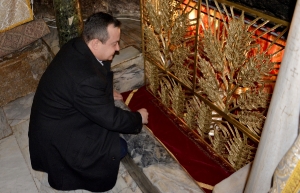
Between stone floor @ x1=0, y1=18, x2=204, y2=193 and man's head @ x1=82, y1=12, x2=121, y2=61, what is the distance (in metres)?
0.94

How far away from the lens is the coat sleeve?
6.97 ft

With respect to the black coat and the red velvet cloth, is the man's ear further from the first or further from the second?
the red velvet cloth

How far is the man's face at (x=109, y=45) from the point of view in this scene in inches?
86.2

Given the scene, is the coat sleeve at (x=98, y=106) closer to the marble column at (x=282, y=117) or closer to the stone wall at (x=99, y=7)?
the marble column at (x=282, y=117)

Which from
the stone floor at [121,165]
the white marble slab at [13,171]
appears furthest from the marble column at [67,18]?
the white marble slab at [13,171]

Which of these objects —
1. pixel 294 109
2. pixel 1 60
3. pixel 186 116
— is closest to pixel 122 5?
pixel 1 60

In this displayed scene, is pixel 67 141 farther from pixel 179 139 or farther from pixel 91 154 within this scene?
pixel 179 139

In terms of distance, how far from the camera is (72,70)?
2.19m

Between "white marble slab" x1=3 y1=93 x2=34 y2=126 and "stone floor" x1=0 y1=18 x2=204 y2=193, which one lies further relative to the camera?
"white marble slab" x1=3 y1=93 x2=34 y2=126

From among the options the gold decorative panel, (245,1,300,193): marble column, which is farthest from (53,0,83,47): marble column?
(245,1,300,193): marble column

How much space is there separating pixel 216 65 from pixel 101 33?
97 cm

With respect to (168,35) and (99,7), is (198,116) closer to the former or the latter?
(168,35)

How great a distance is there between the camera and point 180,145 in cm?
320

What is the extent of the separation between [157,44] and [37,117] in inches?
60.1
